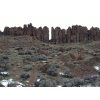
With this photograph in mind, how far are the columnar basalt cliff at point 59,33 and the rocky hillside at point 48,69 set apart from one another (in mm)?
10018

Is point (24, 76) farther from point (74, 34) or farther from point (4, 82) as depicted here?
point (74, 34)

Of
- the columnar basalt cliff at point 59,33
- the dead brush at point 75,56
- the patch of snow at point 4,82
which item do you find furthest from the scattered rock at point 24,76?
the columnar basalt cliff at point 59,33

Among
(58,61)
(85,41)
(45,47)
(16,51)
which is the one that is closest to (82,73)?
(58,61)

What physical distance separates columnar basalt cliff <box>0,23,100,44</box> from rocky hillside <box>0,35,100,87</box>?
10018 millimetres

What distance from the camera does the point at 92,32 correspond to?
51.9 metres

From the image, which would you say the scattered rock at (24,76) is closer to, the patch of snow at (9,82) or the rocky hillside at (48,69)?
the rocky hillside at (48,69)

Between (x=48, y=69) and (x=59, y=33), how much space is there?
24.3 m

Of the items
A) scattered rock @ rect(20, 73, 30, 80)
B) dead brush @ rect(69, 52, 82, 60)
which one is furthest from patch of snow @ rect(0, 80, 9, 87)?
dead brush @ rect(69, 52, 82, 60)

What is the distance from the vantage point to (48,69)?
90.4ft

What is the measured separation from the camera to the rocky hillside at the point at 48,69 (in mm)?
24109

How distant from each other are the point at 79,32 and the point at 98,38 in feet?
7.93

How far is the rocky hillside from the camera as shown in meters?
24.1

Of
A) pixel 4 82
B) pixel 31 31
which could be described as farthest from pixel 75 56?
pixel 31 31

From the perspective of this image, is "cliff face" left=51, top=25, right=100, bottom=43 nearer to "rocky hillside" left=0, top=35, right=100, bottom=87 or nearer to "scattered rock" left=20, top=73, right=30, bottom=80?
"rocky hillside" left=0, top=35, right=100, bottom=87
